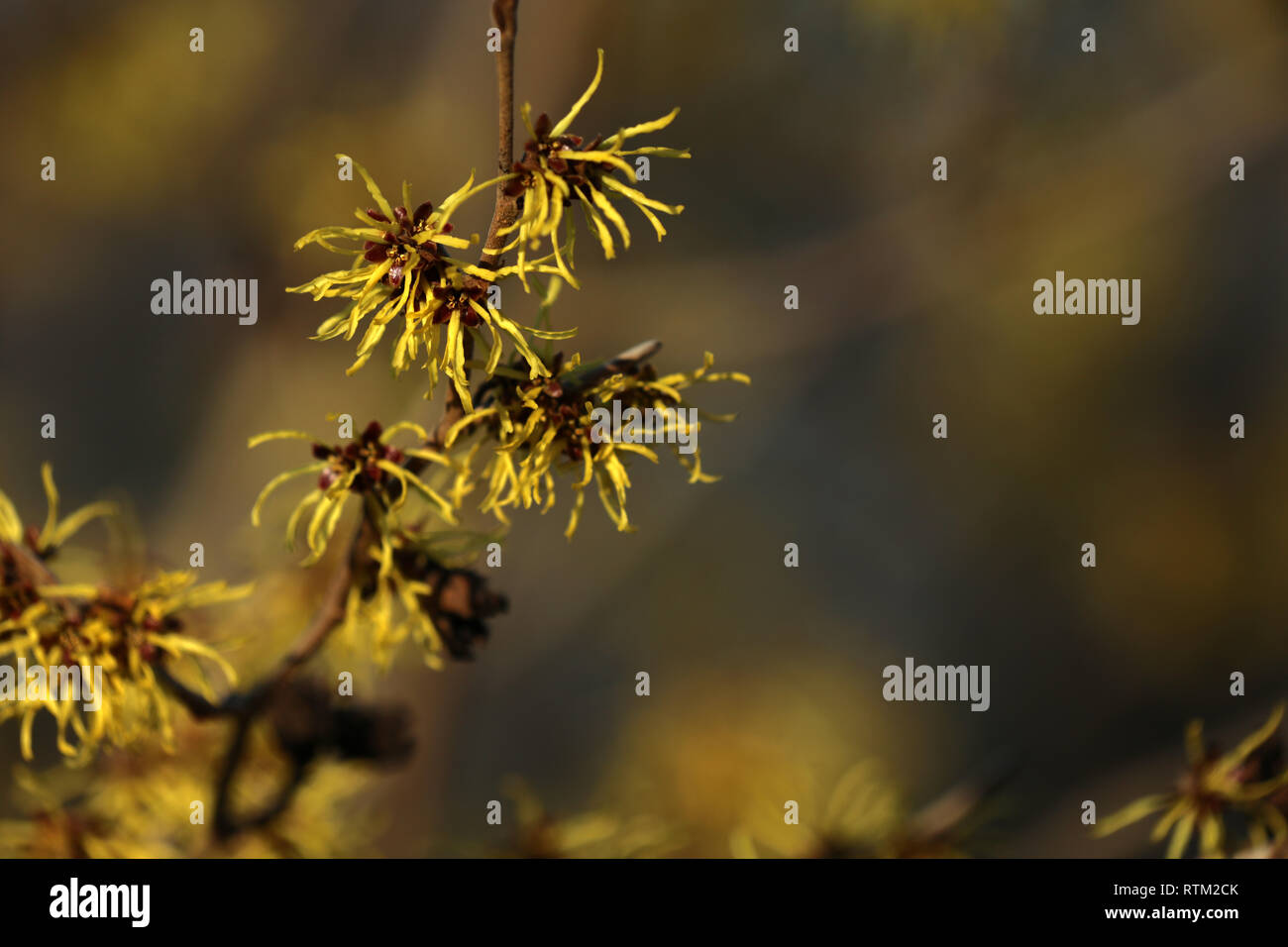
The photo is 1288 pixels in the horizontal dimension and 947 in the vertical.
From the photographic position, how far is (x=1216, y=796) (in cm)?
142

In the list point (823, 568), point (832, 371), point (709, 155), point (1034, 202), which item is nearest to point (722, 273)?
point (709, 155)

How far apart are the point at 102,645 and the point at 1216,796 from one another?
61.8 inches

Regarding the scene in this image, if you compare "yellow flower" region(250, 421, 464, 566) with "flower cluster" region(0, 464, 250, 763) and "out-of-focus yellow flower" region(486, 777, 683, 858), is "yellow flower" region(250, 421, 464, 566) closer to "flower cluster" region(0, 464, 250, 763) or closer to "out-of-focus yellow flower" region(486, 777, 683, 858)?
"flower cluster" region(0, 464, 250, 763)

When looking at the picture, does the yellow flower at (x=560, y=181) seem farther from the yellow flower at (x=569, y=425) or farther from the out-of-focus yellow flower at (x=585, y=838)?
the out-of-focus yellow flower at (x=585, y=838)

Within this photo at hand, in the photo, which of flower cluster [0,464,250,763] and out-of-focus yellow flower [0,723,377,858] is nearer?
flower cluster [0,464,250,763]

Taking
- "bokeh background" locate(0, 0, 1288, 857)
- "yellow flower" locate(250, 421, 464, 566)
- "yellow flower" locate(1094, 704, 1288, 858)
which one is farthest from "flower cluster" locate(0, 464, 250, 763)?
"yellow flower" locate(1094, 704, 1288, 858)

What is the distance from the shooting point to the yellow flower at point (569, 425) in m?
0.91

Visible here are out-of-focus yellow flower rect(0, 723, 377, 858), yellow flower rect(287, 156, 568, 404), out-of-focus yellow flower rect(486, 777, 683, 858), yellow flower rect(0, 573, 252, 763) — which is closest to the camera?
yellow flower rect(287, 156, 568, 404)

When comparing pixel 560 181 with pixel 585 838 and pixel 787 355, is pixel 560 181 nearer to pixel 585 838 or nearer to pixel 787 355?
pixel 585 838

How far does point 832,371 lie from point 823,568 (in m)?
0.96

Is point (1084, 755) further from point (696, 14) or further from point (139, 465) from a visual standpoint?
point (139, 465)

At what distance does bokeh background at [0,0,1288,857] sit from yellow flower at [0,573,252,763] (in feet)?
3.09

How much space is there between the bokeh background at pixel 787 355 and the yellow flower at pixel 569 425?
3.95 ft

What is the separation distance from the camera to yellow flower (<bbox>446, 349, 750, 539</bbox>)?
0.91 m
